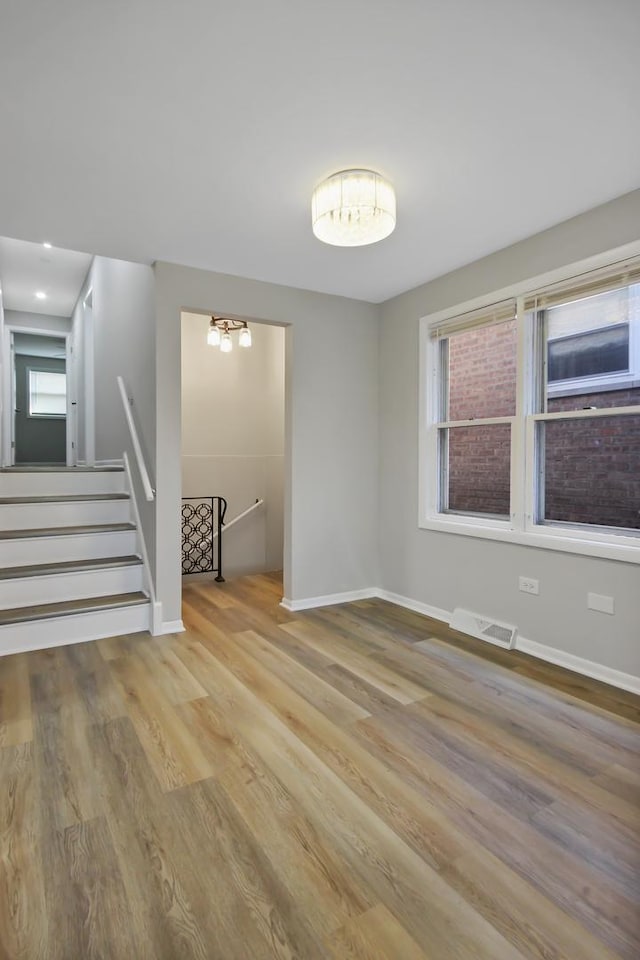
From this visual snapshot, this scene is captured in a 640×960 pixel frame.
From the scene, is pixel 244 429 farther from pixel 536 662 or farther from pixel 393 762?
pixel 393 762

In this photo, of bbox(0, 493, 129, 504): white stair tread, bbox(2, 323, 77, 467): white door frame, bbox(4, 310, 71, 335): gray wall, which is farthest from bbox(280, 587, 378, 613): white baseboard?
bbox(4, 310, 71, 335): gray wall

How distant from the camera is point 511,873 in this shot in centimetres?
140

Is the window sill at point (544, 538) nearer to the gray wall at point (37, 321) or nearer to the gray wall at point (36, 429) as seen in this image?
the gray wall at point (37, 321)

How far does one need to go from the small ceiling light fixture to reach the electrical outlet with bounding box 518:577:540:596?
129 inches

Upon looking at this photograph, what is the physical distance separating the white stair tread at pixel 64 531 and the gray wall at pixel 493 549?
219 centimetres

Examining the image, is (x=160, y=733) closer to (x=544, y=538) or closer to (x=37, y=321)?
(x=544, y=538)

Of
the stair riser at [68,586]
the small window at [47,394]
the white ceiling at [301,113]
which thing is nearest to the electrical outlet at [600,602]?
the white ceiling at [301,113]

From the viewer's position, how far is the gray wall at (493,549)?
256 centimetres

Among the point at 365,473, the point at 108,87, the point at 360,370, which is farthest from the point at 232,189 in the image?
the point at 365,473

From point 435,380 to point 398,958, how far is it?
10.8 feet

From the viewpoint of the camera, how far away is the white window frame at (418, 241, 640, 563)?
2.63m

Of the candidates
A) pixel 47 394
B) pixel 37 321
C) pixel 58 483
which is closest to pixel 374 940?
pixel 58 483

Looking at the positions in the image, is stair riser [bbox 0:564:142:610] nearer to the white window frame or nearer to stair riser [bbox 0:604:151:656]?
stair riser [bbox 0:604:151:656]

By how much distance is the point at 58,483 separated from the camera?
417 cm
